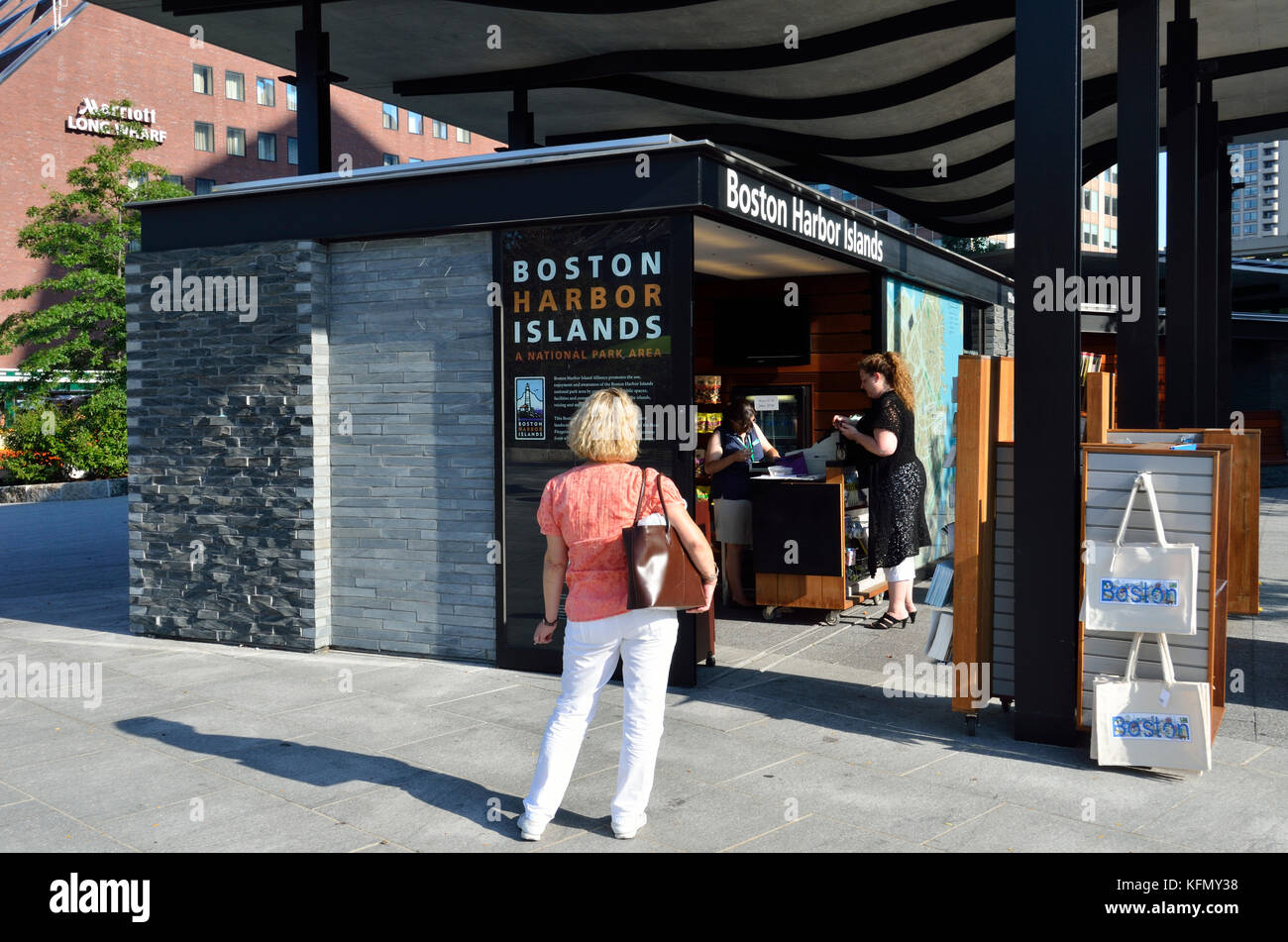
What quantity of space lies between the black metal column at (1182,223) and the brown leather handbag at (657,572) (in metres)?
7.82

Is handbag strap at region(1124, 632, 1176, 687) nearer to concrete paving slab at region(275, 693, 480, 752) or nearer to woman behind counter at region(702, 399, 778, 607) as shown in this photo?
concrete paving slab at region(275, 693, 480, 752)

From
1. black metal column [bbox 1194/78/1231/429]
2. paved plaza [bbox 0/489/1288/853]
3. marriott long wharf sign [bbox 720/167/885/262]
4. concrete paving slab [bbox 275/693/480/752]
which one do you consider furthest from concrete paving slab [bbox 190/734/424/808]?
black metal column [bbox 1194/78/1231/429]

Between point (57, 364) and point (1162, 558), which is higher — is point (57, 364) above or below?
above

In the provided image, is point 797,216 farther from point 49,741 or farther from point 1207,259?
point 1207,259

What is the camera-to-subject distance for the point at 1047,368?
5801 mm

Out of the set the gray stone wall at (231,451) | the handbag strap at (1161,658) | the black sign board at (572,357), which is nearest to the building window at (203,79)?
the gray stone wall at (231,451)

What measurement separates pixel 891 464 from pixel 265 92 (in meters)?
57.9

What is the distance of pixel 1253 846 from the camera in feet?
14.6

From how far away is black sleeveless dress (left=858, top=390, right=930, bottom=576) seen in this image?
8617 millimetres

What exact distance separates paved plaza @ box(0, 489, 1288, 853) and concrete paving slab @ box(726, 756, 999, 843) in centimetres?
1

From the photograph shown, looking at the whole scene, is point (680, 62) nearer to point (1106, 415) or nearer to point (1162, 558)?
point (1106, 415)

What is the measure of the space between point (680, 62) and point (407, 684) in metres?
7.84

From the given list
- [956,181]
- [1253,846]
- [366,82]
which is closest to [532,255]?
[1253,846]

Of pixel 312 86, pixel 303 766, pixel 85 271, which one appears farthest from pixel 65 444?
pixel 303 766
